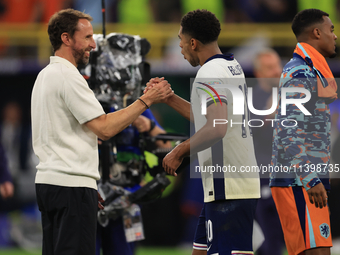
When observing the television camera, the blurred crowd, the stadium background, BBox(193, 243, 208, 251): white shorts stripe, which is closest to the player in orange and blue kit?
BBox(193, 243, 208, 251): white shorts stripe

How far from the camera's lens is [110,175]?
4180 millimetres

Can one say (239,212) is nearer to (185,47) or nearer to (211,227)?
(211,227)

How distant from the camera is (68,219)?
2699mm

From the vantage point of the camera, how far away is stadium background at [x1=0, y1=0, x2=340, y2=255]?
24.0 ft

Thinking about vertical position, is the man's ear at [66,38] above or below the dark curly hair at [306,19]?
below

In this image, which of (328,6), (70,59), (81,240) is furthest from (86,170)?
(328,6)

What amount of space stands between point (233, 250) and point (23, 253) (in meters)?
5.11

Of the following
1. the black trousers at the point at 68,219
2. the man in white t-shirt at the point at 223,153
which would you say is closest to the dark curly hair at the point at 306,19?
the man in white t-shirt at the point at 223,153

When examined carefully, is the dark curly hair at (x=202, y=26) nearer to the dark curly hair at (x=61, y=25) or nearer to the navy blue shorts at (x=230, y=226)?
the dark curly hair at (x=61, y=25)

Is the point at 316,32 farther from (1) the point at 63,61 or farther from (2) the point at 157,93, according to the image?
(1) the point at 63,61

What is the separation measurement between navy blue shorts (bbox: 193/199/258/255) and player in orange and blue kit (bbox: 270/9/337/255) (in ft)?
1.14

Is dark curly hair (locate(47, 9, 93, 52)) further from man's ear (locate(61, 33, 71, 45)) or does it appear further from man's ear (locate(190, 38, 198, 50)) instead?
man's ear (locate(190, 38, 198, 50))

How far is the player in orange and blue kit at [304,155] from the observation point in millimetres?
3045

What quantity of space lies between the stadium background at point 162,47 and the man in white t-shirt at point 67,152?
163 inches
